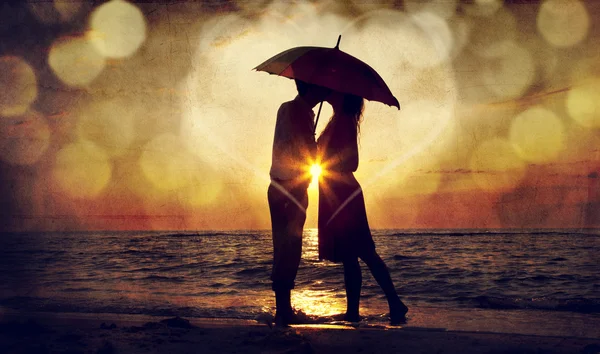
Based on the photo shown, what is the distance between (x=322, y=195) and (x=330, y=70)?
1074mm

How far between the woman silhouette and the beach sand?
537 mm

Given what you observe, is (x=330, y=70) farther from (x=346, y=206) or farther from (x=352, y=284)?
(x=352, y=284)

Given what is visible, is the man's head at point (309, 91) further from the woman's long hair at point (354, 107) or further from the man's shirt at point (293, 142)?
the woman's long hair at point (354, 107)

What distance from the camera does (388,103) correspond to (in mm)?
4445

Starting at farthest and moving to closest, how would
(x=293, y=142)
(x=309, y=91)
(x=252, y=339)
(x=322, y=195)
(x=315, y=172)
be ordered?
(x=322, y=195)
(x=315, y=172)
(x=309, y=91)
(x=293, y=142)
(x=252, y=339)

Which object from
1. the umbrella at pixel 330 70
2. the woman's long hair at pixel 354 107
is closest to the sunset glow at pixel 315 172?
the woman's long hair at pixel 354 107

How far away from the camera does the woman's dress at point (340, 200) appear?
4238 mm

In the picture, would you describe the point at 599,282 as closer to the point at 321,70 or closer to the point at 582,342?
the point at 582,342

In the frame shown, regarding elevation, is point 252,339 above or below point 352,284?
below

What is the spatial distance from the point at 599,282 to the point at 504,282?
2394 mm

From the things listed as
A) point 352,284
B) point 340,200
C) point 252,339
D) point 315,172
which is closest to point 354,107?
point 315,172

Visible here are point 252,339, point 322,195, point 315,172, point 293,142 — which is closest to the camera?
point 252,339

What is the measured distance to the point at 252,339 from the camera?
11.5ft

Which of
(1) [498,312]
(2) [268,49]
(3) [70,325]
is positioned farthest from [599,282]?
(3) [70,325]
